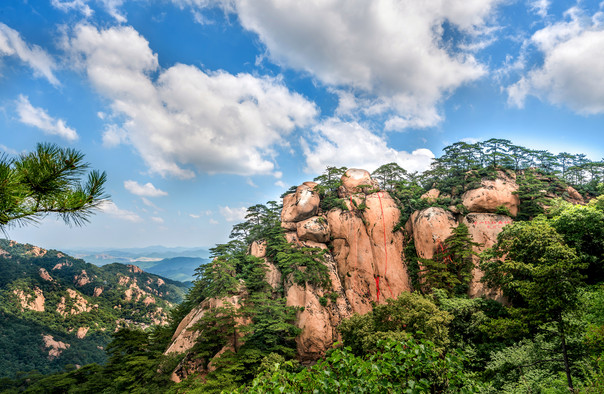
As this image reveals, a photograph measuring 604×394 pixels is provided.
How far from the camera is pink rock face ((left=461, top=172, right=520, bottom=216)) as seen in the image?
19.9 meters

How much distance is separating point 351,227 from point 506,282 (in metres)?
12.9

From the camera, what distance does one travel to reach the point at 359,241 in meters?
23.3

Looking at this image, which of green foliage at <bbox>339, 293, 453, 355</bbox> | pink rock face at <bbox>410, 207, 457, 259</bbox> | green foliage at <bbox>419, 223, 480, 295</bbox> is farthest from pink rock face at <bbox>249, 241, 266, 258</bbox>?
pink rock face at <bbox>410, 207, 457, 259</bbox>

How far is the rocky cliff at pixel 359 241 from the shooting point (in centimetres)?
1856

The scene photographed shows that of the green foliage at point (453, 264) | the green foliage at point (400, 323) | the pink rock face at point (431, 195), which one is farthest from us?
the pink rock face at point (431, 195)

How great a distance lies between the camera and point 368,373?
3.53 metres

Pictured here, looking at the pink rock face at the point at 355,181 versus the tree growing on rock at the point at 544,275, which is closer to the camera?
the tree growing on rock at the point at 544,275

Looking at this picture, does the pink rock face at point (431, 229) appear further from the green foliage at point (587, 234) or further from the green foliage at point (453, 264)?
the green foliage at point (587, 234)

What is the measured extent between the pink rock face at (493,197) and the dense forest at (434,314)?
0.56 m

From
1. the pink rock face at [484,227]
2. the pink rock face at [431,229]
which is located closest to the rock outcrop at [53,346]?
the pink rock face at [431,229]

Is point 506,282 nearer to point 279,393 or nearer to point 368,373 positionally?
point 368,373

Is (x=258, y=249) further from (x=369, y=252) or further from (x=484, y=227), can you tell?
(x=484, y=227)

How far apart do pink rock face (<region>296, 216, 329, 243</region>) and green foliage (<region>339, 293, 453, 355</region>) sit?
904cm

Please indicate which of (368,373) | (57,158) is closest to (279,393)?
(368,373)
